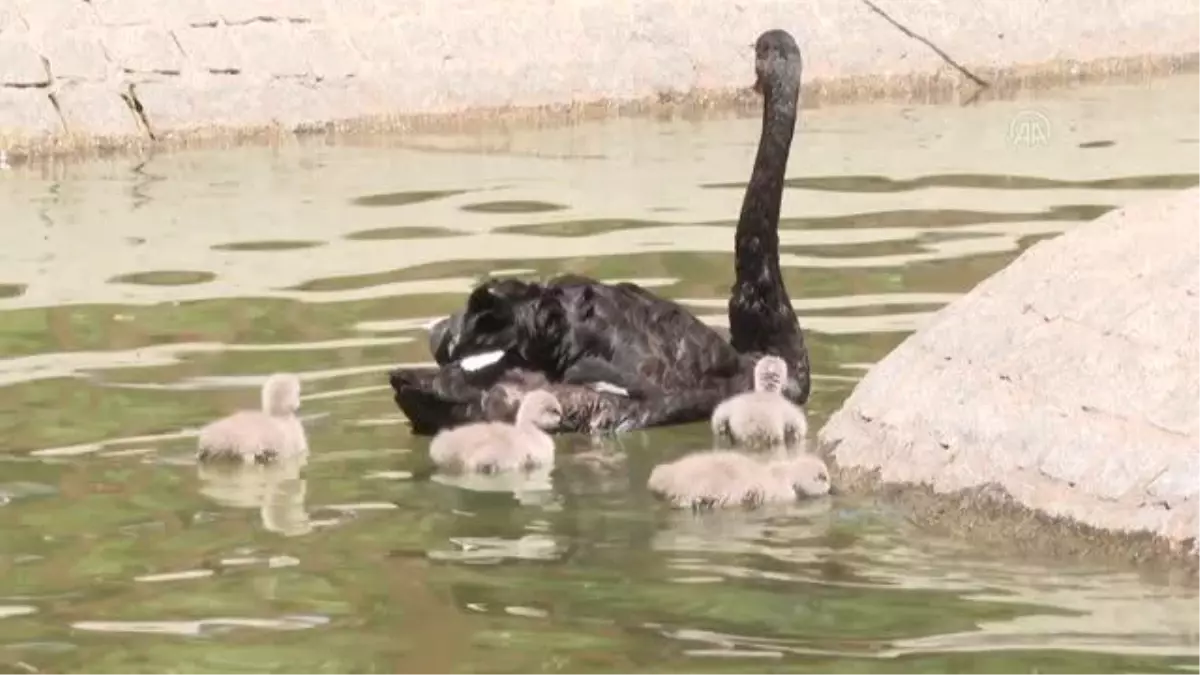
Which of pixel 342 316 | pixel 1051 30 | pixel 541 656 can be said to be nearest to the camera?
pixel 541 656

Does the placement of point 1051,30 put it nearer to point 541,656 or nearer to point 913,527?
point 913,527

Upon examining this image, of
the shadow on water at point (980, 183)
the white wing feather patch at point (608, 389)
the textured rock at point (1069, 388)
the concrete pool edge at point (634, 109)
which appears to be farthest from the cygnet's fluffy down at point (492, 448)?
the concrete pool edge at point (634, 109)

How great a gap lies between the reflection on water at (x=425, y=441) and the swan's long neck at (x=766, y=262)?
0.24 meters

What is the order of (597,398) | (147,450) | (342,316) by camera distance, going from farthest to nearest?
(342,316)
(597,398)
(147,450)

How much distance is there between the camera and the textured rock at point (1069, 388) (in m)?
7.04

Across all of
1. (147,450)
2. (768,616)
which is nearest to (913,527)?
(768,616)

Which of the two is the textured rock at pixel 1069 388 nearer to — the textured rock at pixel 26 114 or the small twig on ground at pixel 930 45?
the textured rock at pixel 26 114

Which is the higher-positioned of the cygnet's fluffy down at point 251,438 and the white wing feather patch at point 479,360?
the white wing feather patch at point 479,360

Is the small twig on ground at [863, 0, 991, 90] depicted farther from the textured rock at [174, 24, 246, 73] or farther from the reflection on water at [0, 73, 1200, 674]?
the textured rock at [174, 24, 246, 73]

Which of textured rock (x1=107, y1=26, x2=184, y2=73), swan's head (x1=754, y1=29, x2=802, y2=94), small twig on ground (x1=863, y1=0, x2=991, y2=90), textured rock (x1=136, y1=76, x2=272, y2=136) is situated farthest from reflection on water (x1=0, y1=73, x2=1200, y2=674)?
small twig on ground (x1=863, y1=0, x2=991, y2=90)

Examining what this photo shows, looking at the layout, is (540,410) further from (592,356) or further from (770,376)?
(770,376)

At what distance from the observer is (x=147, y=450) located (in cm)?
843

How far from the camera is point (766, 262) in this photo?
9688 mm

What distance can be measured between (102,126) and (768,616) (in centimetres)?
971
